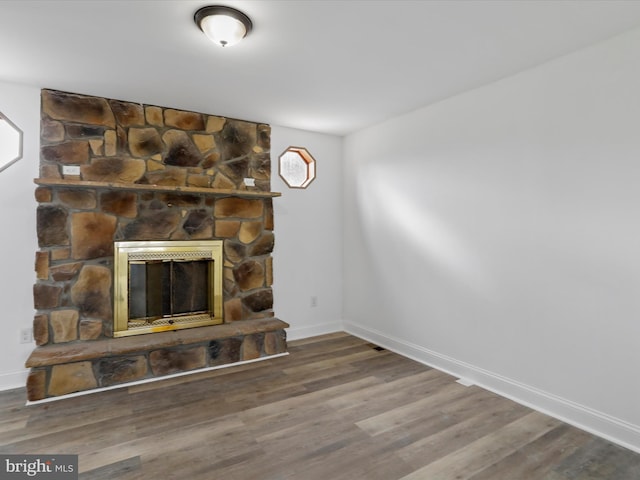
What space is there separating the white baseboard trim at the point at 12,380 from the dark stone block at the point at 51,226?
103 centimetres

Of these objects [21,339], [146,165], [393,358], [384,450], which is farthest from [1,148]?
[393,358]

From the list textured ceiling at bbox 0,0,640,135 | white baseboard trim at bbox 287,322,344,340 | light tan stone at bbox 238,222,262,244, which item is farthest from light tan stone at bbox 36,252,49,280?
white baseboard trim at bbox 287,322,344,340

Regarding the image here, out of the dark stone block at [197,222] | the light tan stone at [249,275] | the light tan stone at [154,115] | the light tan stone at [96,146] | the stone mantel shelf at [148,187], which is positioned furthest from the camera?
the light tan stone at [249,275]

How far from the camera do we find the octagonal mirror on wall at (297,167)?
4.02 meters

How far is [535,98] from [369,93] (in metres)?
1.24

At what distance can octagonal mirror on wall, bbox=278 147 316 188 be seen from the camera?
4.02 metres

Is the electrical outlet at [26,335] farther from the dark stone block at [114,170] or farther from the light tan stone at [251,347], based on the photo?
the light tan stone at [251,347]

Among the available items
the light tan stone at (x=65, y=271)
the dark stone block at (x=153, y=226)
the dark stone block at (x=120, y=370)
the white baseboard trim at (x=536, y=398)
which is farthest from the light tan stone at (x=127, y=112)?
the white baseboard trim at (x=536, y=398)

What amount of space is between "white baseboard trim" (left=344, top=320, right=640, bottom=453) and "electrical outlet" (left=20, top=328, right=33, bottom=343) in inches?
126

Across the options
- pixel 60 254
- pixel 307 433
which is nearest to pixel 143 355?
pixel 60 254

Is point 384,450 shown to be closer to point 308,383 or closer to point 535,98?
point 308,383

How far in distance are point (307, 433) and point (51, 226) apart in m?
2.55

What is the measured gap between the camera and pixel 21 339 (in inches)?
110

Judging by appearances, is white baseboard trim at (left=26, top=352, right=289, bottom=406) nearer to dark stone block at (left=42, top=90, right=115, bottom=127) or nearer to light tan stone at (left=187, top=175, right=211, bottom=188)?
light tan stone at (left=187, top=175, right=211, bottom=188)
